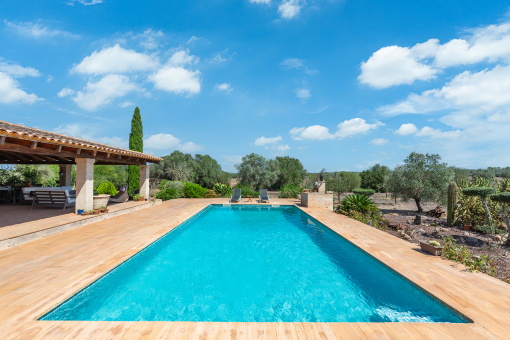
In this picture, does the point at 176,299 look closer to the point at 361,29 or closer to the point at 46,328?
the point at 46,328

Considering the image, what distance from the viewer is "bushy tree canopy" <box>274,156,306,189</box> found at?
28.9 metres

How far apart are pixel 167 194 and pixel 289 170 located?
65.3 feet

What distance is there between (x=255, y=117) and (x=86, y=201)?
52.2 feet

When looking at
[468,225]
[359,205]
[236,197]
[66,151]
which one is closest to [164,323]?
[66,151]

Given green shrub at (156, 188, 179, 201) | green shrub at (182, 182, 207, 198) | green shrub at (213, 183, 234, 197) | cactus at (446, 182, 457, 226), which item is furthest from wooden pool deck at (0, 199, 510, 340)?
green shrub at (213, 183, 234, 197)

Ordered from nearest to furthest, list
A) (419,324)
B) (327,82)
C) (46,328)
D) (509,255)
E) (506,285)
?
(46,328), (419,324), (506,285), (509,255), (327,82)

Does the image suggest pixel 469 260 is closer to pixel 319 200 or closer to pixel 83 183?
pixel 319 200

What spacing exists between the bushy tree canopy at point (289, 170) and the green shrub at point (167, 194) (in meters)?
14.4

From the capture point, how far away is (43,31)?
34.0 feet

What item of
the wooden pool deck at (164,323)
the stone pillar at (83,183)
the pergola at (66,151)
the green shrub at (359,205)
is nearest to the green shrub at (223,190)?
the pergola at (66,151)

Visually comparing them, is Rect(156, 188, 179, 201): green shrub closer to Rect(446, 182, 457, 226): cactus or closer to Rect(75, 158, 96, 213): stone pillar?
Rect(75, 158, 96, 213): stone pillar

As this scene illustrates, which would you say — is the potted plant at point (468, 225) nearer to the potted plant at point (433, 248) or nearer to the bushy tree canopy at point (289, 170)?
the potted plant at point (433, 248)

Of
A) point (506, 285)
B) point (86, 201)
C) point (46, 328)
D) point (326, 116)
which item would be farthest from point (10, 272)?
point (326, 116)

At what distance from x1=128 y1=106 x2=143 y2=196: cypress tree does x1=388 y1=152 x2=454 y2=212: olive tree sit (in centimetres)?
1679
